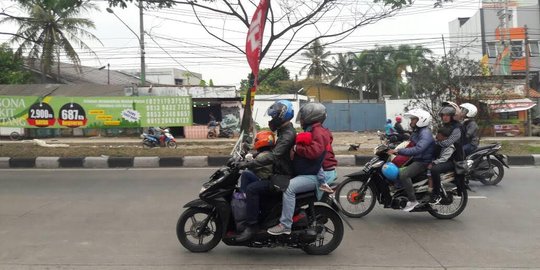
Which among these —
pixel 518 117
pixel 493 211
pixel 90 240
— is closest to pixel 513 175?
pixel 493 211

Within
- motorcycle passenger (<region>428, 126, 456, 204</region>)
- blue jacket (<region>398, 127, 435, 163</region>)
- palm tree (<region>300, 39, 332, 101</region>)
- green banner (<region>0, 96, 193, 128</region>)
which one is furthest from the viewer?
palm tree (<region>300, 39, 332, 101</region>)

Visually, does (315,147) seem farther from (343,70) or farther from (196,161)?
(343,70)

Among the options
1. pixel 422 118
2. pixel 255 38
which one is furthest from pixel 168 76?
pixel 422 118

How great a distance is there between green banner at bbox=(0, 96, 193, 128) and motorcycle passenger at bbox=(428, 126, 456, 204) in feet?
51.2

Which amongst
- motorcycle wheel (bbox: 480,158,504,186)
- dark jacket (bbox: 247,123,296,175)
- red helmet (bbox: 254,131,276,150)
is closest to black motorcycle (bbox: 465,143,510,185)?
motorcycle wheel (bbox: 480,158,504,186)

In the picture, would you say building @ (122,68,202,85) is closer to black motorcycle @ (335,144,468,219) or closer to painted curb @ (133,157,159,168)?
painted curb @ (133,157,159,168)

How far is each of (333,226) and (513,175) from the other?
695 cm

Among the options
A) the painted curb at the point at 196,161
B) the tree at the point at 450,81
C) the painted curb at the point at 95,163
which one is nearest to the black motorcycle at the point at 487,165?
the painted curb at the point at 196,161

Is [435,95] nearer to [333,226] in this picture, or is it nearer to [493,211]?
[493,211]

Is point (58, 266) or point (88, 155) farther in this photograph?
point (88, 155)

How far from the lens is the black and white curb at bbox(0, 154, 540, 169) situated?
12.2 meters

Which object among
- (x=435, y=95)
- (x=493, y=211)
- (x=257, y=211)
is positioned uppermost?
(x=435, y=95)

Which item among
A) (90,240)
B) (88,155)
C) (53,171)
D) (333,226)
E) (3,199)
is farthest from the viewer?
(88,155)

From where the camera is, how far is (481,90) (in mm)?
16781
